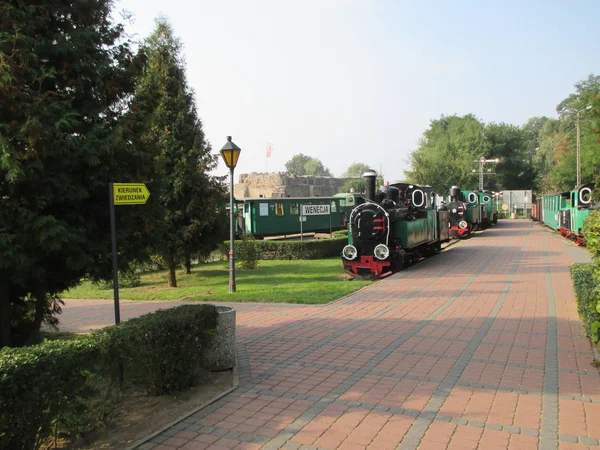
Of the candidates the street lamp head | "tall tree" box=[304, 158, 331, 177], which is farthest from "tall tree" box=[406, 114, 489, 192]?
"tall tree" box=[304, 158, 331, 177]

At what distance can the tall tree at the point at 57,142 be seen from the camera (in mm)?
4969

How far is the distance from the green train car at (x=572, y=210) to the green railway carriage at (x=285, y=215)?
13049 mm

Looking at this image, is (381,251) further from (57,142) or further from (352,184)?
(352,184)

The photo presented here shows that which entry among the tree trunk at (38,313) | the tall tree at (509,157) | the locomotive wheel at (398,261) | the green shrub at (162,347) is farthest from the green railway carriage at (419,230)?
the tall tree at (509,157)

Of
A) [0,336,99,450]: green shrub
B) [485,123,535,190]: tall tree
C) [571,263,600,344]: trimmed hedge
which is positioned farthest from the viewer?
[485,123,535,190]: tall tree

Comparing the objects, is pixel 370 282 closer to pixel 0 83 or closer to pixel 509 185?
pixel 0 83

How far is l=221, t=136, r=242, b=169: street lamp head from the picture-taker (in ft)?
39.4

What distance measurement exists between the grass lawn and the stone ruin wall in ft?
124

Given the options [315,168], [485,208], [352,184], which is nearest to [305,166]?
[315,168]

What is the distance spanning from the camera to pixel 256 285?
13.7 meters

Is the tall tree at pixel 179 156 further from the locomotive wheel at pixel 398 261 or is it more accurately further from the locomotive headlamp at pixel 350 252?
the locomotive wheel at pixel 398 261

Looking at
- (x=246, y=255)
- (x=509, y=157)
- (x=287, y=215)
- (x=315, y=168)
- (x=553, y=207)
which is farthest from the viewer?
(x=315, y=168)

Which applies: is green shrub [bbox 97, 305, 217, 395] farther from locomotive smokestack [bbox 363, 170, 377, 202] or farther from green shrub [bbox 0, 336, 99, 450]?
locomotive smokestack [bbox 363, 170, 377, 202]

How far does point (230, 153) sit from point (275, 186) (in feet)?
153
